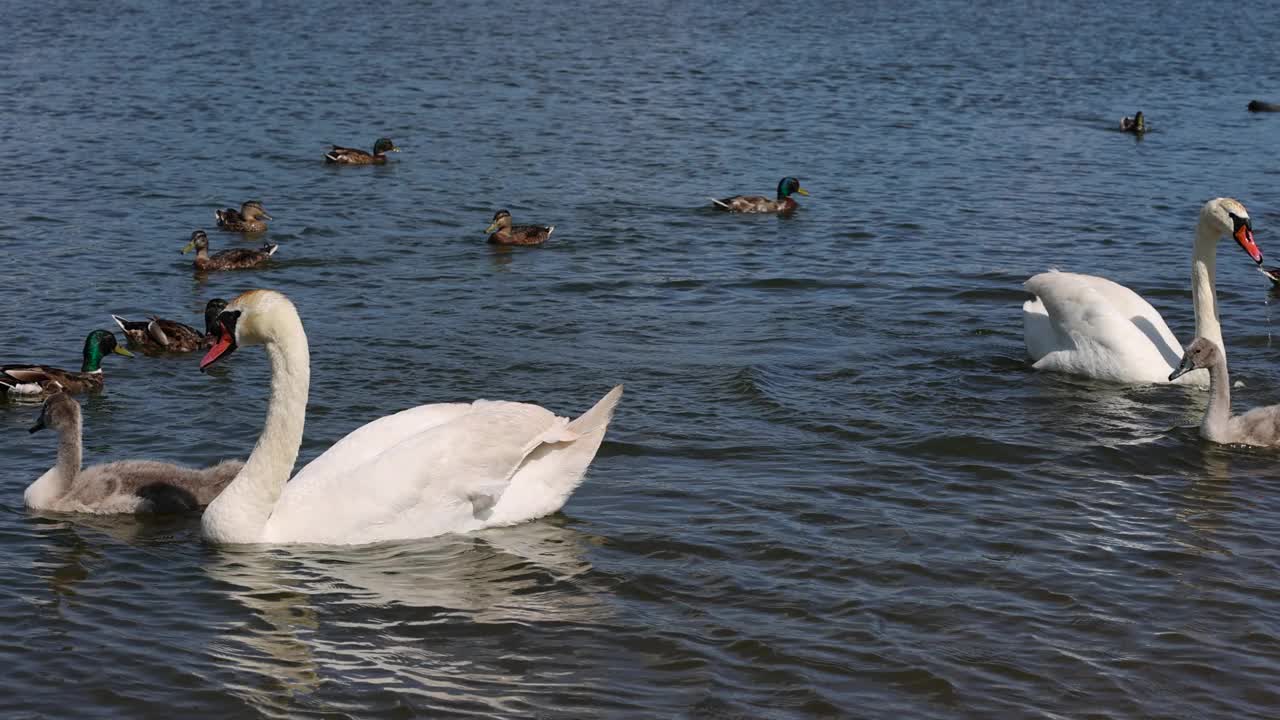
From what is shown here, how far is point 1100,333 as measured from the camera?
36.9 feet

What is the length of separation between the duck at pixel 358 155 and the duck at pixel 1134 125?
1009 cm

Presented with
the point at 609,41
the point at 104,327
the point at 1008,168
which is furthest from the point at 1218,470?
the point at 609,41

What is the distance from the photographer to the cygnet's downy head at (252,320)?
8.17 m

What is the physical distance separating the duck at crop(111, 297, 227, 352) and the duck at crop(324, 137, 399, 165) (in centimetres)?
802

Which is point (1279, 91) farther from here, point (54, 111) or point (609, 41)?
point (54, 111)

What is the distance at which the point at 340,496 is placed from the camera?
8070 millimetres

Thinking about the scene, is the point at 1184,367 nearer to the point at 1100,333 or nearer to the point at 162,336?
the point at 1100,333

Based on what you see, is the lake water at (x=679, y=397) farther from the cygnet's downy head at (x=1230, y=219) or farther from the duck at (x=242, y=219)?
the cygnet's downy head at (x=1230, y=219)

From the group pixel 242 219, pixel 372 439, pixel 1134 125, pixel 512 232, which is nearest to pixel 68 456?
pixel 372 439

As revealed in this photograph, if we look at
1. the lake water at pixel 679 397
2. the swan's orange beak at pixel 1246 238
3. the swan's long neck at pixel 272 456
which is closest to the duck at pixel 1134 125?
the lake water at pixel 679 397

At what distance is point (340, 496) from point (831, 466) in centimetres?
290

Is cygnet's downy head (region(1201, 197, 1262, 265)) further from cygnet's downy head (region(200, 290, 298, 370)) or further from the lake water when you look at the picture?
cygnet's downy head (region(200, 290, 298, 370))

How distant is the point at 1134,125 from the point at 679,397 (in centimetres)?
1423

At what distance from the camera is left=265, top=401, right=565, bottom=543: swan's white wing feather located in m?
8.07
